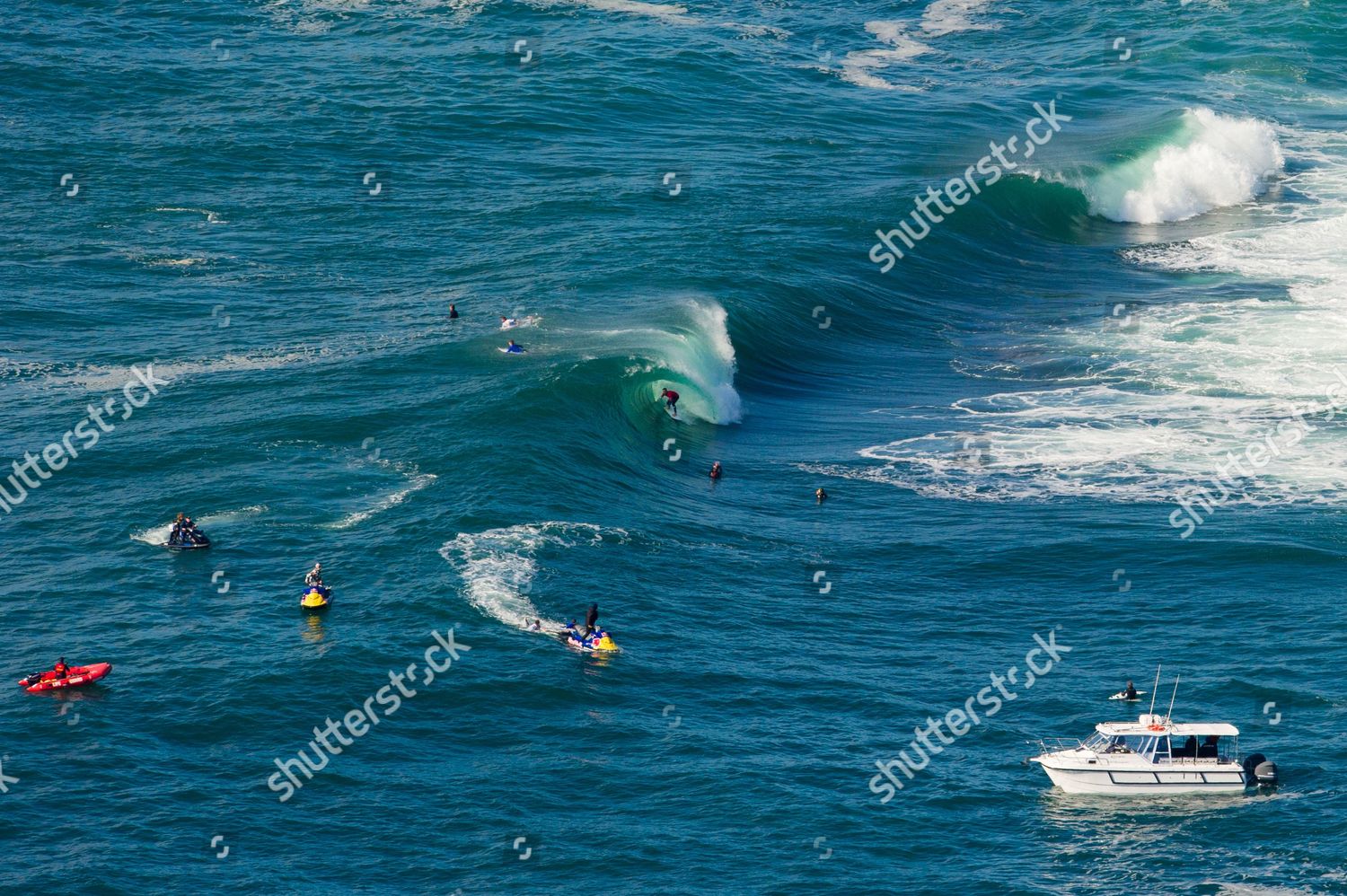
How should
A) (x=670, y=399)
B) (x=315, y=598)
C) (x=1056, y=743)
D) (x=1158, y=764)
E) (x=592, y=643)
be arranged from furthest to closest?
(x=670, y=399), (x=315, y=598), (x=592, y=643), (x=1056, y=743), (x=1158, y=764)

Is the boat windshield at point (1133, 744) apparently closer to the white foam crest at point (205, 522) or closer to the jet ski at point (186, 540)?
the jet ski at point (186, 540)

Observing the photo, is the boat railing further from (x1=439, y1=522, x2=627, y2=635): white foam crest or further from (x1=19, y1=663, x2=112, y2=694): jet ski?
(x1=19, y1=663, x2=112, y2=694): jet ski

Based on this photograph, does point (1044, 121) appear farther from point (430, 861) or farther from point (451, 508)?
point (430, 861)

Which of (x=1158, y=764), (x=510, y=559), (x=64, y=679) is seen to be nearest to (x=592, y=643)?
(x=510, y=559)

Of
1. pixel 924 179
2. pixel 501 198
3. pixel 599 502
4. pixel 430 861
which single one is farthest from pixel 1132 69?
pixel 430 861
